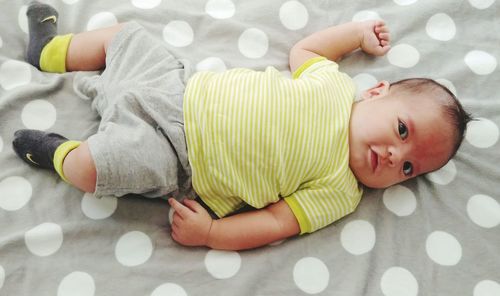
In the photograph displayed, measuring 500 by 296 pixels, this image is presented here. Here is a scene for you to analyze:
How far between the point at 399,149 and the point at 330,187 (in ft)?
0.53

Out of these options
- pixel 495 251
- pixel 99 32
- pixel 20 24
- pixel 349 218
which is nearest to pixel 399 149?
pixel 349 218

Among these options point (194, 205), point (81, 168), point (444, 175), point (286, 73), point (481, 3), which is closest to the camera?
point (81, 168)

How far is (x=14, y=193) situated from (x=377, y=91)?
80cm

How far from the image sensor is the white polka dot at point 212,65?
1103 millimetres

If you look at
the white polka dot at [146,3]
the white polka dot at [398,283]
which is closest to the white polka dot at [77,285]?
the white polka dot at [398,283]

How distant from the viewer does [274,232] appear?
0.93 m

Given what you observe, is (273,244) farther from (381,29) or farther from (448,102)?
(381,29)

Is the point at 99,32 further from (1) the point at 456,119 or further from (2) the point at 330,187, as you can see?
(1) the point at 456,119

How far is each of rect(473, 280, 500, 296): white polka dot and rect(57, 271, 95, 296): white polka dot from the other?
29.8 inches

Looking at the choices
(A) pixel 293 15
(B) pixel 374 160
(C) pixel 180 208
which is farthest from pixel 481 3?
(C) pixel 180 208

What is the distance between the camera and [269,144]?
0.90 meters

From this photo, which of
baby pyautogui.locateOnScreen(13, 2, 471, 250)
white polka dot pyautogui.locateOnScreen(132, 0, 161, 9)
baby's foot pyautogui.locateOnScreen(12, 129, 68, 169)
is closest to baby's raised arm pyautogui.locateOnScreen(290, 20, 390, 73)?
baby pyautogui.locateOnScreen(13, 2, 471, 250)

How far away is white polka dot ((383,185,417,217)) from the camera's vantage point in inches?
39.4

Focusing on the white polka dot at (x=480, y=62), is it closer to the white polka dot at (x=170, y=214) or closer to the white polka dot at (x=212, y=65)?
the white polka dot at (x=212, y=65)
